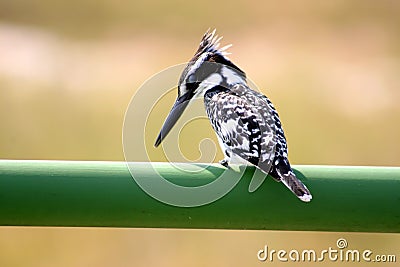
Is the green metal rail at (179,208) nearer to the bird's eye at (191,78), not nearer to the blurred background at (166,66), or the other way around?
the bird's eye at (191,78)

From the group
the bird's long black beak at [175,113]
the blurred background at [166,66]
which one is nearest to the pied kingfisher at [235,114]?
the bird's long black beak at [175,113]

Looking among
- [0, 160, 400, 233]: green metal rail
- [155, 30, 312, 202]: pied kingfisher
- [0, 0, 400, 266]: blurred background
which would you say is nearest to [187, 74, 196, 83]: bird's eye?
[155, 30, 312, 202]: pied kingfisher

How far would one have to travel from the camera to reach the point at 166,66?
13.8 feet

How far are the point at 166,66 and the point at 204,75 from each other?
253cm

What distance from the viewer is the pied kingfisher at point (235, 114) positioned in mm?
1369

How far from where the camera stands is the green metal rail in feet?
3.80

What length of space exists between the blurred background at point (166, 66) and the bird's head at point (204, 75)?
3.32 ft

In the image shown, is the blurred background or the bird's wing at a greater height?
the blurred background

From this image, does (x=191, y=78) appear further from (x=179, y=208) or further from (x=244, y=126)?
(x=179, y=208)

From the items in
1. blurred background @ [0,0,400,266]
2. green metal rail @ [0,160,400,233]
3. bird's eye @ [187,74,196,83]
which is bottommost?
green metal rail @ [0,160,400,233]

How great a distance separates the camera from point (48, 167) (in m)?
1.17

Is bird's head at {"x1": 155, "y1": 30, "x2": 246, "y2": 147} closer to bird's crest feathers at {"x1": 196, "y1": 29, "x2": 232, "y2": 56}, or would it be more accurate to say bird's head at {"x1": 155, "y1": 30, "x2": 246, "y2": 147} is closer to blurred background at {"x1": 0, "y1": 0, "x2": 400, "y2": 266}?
bird's crest feathers at {"x1": 196, "y1": 29, "x2": 232, "y2": 56}

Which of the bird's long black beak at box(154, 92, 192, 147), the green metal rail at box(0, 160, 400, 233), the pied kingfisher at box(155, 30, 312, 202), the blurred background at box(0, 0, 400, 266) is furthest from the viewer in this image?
the blurred background at box(0, 0, 400, 266)

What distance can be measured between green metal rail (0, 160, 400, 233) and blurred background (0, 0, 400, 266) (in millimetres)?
1503
